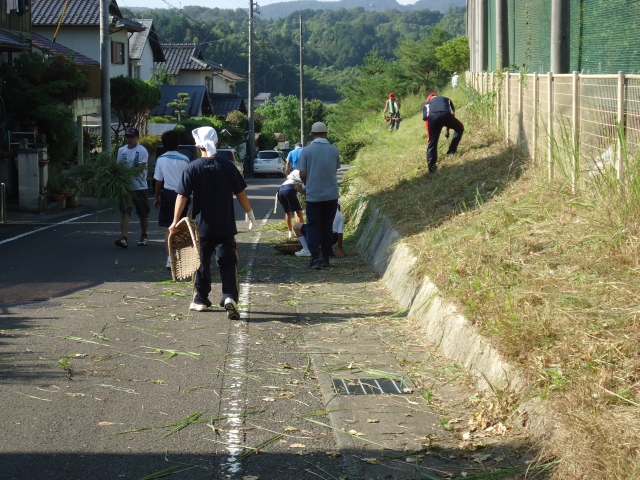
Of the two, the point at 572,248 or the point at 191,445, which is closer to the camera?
the point at 191,445

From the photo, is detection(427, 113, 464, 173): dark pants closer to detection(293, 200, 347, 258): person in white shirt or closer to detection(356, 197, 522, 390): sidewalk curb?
detection(356, 197, 522, 390): sidewalk curb

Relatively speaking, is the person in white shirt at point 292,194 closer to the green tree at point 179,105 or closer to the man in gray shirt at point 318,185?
the man in gray shirt at point 318,185

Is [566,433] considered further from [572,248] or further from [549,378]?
[572,248]

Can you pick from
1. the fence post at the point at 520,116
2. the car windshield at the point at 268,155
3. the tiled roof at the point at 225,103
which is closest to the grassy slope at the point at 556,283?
the fence post at the point at 520,116

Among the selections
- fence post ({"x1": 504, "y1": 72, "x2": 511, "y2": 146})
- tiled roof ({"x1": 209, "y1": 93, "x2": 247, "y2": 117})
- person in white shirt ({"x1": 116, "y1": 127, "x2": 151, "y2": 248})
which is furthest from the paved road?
tiled roof ({"x1": 209, "y1": 93, "x2": 247, "y2": 117})

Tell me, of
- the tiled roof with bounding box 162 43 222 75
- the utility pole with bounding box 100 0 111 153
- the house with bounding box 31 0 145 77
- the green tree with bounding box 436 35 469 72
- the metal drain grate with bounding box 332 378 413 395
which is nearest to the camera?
the metal drain grate with bounding box 332 378 413 395

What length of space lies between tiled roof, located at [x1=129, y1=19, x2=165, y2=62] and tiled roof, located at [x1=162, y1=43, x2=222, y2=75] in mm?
8821

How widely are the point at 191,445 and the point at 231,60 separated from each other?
10507cm

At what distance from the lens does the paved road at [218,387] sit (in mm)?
5016

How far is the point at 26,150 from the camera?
21.0 m

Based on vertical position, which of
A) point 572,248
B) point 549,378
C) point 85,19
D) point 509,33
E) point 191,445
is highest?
Result: point 85,19

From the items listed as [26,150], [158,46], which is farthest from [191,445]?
[158,46]

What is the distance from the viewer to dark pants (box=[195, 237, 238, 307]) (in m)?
8.84

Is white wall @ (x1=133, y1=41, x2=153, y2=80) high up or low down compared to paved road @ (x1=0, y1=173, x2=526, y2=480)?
up
